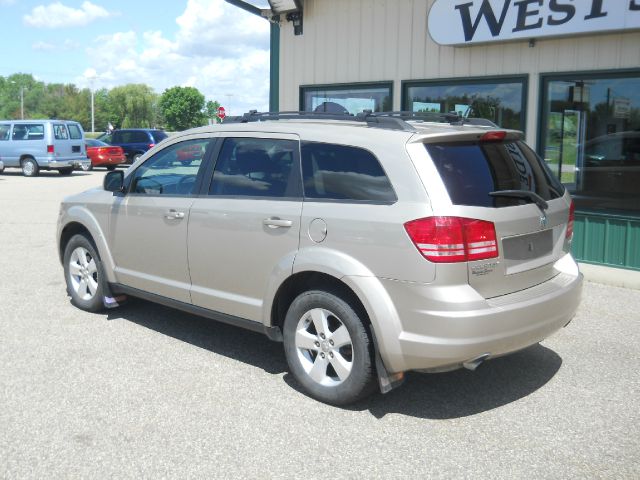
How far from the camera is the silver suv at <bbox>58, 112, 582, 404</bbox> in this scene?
3.75 meters

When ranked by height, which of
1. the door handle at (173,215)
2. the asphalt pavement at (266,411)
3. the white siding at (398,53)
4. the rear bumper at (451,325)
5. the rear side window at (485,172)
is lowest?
the asphalt pavement at (266,411)

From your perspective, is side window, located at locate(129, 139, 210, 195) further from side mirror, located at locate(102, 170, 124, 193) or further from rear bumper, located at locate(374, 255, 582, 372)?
rear bumper, located at locate(374, 255, 582, 372)

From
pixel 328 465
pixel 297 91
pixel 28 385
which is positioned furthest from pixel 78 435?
pixel 297 91

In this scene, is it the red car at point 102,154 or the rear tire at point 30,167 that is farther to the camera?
the red car at point 102,154

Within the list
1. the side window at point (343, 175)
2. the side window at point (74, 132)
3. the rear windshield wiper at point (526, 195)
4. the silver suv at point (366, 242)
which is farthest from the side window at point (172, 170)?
the side window at point (74, 132)

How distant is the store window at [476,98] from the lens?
8.80 meters

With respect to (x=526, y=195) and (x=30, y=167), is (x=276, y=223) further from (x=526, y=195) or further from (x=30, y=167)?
(x=30, y=167)

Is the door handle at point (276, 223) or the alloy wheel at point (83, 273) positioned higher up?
the door handle at point (276, 223)

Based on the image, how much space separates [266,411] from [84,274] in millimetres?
2839

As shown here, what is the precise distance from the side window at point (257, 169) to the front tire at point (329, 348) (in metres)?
0.75

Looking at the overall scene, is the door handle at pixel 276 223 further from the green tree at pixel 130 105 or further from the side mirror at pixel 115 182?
the green tree at pixel 130 105

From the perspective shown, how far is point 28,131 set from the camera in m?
24.5

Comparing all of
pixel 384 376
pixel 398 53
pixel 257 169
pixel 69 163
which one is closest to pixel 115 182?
pixel 257 169

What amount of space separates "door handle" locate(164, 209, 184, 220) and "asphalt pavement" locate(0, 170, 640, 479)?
3.33ft
